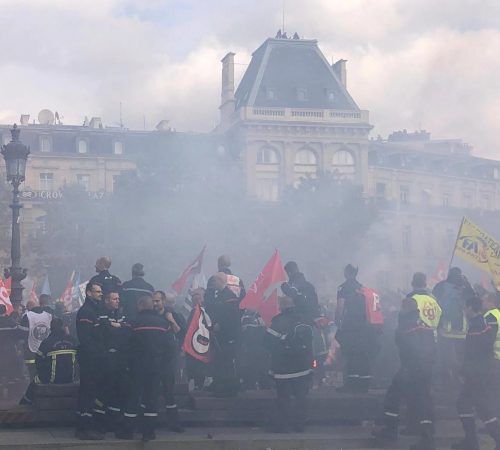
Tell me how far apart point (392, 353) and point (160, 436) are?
494 centimetres

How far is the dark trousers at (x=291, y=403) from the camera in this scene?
38.9 feet

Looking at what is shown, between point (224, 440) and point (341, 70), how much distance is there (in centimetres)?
6562

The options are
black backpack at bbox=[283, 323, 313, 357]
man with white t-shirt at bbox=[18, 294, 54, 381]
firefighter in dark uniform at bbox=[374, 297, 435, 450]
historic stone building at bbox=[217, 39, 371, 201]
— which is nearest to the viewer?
firefighter in dark uniform at bbox=[374, 297, 435, 450]

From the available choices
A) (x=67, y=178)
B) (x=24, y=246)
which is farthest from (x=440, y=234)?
(x=24, y=246)

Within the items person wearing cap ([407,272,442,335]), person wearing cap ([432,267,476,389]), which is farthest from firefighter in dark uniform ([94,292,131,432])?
person wearing cap ([432,267,476,389])

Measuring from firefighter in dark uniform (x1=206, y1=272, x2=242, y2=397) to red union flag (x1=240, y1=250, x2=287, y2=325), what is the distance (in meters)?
1.24

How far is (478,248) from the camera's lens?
15852 millimetres

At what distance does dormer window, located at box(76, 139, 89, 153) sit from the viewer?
68688mm

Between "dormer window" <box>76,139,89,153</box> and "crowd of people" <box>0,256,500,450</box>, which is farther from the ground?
"dormer window" <box>76,139,89,153</box>

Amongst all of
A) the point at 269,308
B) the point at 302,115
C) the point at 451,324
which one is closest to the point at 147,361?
the point at 269,308

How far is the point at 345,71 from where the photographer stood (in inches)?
2968

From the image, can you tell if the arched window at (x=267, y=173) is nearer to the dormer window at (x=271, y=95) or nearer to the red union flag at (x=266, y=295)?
the dormer window at (x=271, y=95)

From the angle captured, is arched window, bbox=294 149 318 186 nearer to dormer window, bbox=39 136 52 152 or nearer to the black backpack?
dormer window, bbox=39 136 52 152

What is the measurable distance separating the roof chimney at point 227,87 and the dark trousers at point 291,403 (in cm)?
6040
